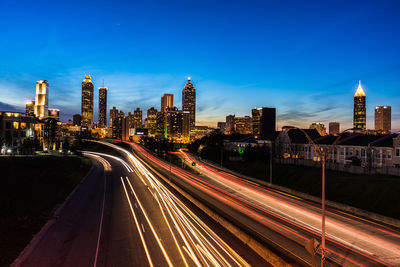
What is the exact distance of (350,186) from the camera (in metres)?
41.1

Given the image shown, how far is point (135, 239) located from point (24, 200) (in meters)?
21.1

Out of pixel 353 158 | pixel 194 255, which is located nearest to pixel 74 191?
pixel 194 255

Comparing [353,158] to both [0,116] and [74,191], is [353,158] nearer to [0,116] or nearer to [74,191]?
[74,191]

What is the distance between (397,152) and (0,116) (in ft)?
461

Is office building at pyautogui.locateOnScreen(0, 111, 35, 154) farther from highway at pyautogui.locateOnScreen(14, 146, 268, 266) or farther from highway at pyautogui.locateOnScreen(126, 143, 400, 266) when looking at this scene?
highway at pyautogui.locateOnScreen(126, 143, 400, 266)

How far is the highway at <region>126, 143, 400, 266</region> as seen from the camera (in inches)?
717

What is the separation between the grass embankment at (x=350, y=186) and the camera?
33250mm

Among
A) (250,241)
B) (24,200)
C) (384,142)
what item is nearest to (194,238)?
(250,241)

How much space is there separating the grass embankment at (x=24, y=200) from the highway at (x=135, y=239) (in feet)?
4.14

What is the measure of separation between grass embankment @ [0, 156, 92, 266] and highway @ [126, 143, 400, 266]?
1954cm

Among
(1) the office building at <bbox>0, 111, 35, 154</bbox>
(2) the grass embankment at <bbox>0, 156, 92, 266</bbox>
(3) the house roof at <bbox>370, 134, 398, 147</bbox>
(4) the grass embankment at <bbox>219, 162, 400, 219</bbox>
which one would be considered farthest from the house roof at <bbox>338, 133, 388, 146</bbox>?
(1) the office building at <bbox>0, 111, 35, 154</bbox>

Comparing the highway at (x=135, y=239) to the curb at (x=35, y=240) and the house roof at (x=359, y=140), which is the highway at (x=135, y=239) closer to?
the curb at (x=35, y=240)

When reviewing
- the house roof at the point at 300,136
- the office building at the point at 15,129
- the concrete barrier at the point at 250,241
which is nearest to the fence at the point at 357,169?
the house roof at the point at 300,136

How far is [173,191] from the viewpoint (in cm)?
4269
